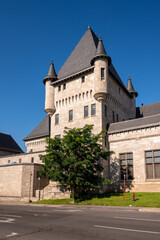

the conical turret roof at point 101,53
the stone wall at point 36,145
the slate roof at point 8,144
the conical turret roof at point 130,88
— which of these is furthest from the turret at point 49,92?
the slate roof at point 8,144

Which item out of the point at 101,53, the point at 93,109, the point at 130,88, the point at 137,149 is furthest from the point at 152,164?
the point at 130,88

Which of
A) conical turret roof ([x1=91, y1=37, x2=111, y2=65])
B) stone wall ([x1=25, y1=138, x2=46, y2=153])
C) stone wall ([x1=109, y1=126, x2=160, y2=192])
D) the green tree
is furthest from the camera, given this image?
stone wall ([x1=25, y1=138, x2=46, y2=153])

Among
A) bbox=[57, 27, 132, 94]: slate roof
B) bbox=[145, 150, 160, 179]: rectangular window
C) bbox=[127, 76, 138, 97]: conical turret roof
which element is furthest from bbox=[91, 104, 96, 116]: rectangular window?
bbox=[127, 76, 138, 97]: conical turret roof

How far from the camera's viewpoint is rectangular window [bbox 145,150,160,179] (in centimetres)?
2686

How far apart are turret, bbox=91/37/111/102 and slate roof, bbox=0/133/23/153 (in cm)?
3403

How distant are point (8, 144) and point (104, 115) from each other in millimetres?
35572

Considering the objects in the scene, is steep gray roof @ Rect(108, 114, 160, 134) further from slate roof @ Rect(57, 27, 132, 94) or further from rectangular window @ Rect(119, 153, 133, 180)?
slate roof @ Rect(57, 27, 132, 94)

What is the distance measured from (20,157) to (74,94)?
→ 17481 mm

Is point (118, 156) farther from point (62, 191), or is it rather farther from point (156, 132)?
point (62, 191)

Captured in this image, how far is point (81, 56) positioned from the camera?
38.2 m

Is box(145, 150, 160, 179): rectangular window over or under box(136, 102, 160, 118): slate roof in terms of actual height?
under

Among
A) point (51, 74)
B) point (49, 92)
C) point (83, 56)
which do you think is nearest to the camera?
point (83, 56)

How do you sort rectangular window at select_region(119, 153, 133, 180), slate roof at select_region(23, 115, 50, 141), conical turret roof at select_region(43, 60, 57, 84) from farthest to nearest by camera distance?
slate roof at select_region(23, 115, 50, 141) < conical turret roof at select_region(43, 60, 57, 84) < rectangular window at select_region(119, 153, 133, 180)

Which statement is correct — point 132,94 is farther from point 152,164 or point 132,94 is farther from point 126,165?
point 152,164
